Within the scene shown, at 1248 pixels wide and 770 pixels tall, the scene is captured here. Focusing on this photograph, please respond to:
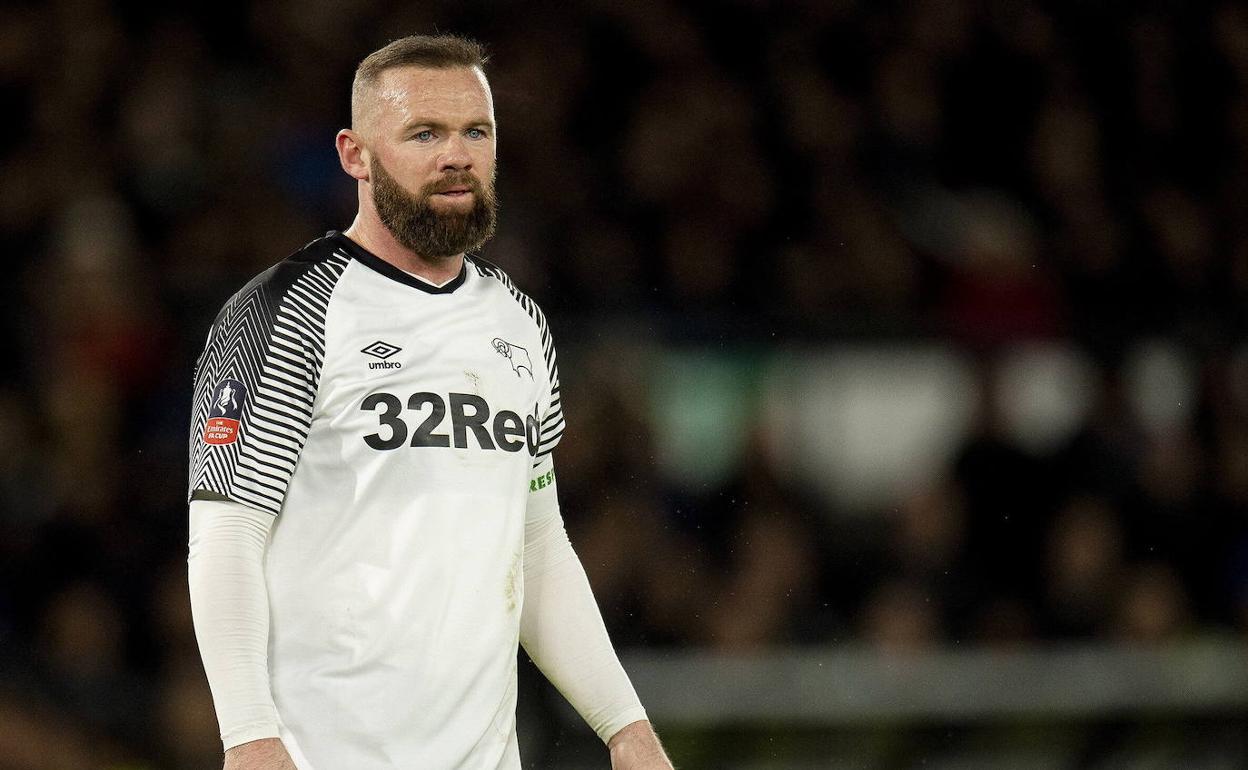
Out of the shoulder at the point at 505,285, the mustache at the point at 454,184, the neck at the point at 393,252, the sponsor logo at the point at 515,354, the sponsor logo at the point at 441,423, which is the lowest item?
the sponsor logo at the point at 441,423

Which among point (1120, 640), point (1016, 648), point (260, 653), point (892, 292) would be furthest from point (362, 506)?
point (892, 292)

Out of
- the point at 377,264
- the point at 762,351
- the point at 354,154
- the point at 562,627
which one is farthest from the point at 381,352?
the point at 762,351

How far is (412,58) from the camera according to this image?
138 inches

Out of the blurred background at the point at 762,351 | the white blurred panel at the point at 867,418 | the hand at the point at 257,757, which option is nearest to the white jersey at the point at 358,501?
the hand at the point at 257,757

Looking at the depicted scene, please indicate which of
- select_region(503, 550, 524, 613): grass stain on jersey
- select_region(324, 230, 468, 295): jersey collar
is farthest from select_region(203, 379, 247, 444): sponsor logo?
select_region(503, 550, 524, 613): grass stain on jersey

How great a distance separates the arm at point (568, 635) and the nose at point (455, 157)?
673 mm

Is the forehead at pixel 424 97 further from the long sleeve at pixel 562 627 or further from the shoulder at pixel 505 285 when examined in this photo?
the long sleeve at pixel 562 627

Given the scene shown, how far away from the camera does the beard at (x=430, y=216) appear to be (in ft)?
11.4

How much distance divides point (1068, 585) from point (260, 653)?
17.7 ft

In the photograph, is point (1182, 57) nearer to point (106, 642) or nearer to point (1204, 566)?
point (1204, 566)

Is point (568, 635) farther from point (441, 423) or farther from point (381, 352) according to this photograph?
point (381, 352)

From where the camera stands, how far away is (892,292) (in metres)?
8.85

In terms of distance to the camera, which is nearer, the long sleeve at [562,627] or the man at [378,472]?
the man at [378,472]

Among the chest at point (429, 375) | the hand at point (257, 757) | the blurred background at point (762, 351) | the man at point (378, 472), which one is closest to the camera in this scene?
the hand at point (257, 757)
